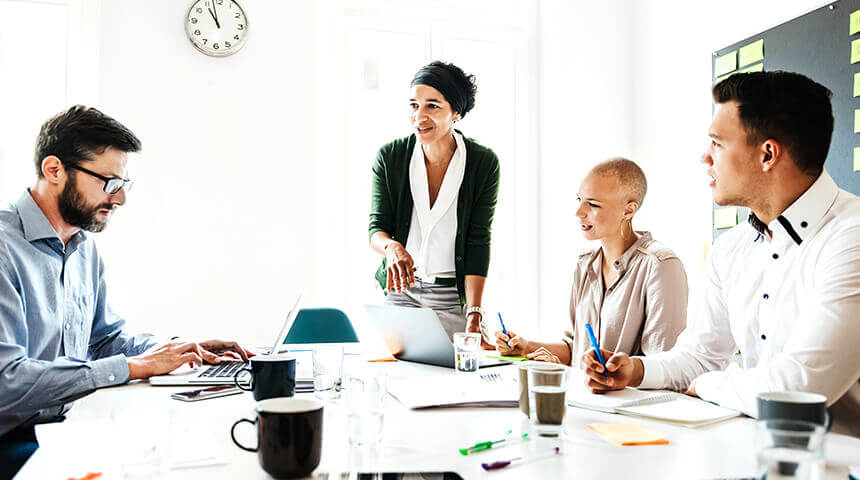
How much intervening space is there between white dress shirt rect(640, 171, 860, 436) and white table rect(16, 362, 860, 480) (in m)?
0.15

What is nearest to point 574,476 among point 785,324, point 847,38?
point 785,324

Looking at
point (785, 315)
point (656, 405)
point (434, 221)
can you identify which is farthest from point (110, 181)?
point (785, 315)

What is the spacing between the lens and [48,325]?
65.2 inches

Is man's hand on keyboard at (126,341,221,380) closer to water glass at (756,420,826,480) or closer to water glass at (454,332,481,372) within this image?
water glass at (454,332,481,372)

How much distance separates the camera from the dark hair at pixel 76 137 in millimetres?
1781

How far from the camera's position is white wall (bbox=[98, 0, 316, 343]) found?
11.7 feet

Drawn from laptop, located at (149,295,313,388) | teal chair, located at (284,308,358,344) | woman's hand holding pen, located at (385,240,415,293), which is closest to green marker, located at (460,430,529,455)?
laptop, located at (149,295,313,388)

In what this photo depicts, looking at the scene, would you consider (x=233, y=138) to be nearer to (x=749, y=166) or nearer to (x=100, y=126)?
(x=100, y=126)

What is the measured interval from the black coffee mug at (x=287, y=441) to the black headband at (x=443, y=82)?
1.85 m

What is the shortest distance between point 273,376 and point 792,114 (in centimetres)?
133

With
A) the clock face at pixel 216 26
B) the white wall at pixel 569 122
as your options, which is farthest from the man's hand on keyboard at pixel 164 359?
the white wall at pixel 569 122

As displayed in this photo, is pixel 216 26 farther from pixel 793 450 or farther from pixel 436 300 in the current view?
pixel 793 450

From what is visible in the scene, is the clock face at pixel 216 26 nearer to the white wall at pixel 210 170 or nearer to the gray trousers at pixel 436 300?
the white wall at pixel 210 170

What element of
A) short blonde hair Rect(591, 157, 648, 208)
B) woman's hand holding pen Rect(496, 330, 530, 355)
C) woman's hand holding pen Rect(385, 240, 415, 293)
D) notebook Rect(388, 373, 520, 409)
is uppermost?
short blonde hair Rect(591, 157, 648, 208)
